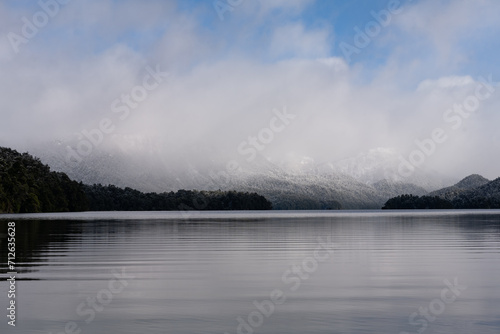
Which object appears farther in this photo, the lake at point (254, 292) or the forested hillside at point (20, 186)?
the forested hillside at point (20, 186)

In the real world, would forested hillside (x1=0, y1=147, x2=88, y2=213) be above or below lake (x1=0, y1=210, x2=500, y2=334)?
above

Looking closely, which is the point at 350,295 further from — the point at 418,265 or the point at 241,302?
the point at 418,265

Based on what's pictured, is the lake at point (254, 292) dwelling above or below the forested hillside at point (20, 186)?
below

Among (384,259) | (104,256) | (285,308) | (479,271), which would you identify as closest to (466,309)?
(285,308)

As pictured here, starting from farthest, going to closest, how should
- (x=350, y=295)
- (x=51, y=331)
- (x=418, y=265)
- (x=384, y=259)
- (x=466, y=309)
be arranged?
(x=384, y=259) → (x=418, y=265) → (x=350, y=295) → (x=466, y=309) → (x=51, y=331)

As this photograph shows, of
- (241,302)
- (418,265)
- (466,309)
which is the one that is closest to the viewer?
(466,309)

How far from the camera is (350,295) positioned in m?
21.1

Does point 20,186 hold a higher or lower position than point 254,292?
higher

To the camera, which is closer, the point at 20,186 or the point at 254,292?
the point at 254,292

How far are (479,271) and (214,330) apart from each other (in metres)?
15.4

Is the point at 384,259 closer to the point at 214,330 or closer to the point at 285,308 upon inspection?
the point at 285,308

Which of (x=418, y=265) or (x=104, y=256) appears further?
(x=104, y=256)

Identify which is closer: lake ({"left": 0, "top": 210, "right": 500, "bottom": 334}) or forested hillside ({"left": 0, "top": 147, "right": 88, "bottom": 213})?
lake ({"left": 0, "top": 210, "right": 500, "bottom": 334})

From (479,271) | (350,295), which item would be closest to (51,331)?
(350,295)
